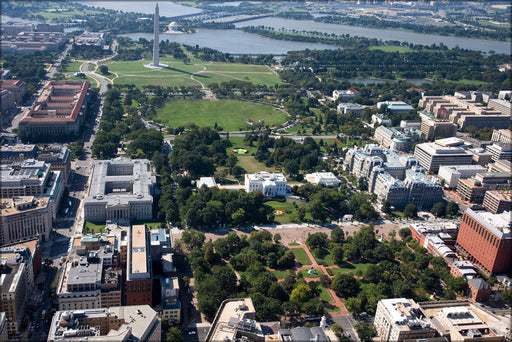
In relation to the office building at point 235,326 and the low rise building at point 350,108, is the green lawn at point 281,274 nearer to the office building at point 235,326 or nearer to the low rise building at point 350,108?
the office building at point 235,326

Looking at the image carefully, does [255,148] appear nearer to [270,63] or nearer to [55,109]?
[55,109]

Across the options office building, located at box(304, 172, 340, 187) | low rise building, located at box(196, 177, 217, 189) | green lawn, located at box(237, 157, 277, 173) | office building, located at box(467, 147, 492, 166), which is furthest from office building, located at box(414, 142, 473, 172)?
low rise building, located at box(196, 177, 217, 189)

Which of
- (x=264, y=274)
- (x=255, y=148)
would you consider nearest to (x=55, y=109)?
(x=255, y=148)

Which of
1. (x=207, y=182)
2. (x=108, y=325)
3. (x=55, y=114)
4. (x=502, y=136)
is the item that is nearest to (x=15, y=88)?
(x=55, y=114)

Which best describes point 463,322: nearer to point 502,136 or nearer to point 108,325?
point 108,325

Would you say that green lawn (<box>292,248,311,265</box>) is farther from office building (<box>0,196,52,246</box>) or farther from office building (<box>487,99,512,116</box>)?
office building (<box>487,99,512,116</box>)

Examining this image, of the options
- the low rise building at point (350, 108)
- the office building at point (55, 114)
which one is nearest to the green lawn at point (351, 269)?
the office building at point (55, 114)
